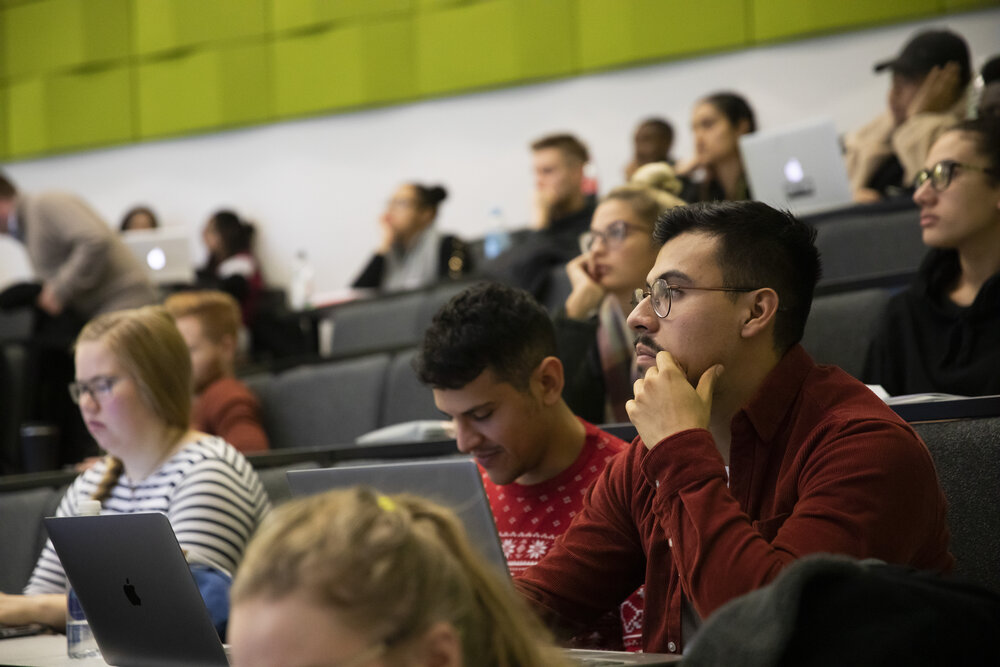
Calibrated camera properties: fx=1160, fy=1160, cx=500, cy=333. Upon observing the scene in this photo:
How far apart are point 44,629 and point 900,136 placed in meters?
2.94

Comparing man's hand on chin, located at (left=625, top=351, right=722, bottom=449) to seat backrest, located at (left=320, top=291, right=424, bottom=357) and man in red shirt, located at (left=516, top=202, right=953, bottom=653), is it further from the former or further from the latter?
seat backrest, located at (left=320, top=291, right=424, bottom=357)

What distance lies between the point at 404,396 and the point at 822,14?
10.4 feet

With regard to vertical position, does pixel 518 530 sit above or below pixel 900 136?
below

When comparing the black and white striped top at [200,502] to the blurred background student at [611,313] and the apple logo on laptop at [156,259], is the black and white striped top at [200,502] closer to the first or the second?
the blurred background student at [611,313]

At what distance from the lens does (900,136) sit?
12.2 ft

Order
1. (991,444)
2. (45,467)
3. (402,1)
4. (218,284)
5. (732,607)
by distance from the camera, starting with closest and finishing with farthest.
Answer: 1. (732,607)
2. (991,444)
3. (45,467)
4. (218,284)
5. (402,1)

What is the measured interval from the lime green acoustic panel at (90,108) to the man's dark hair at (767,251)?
20.7 feet

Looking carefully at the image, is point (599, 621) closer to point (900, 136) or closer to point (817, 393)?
point (817, 393)

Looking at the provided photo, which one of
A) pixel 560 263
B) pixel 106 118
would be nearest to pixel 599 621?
pixel 560 263

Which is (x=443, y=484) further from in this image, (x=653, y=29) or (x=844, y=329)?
(x=653, y=29)

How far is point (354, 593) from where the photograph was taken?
75 cm

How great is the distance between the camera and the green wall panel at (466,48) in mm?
6059

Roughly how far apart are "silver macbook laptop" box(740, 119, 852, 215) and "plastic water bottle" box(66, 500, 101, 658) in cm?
249

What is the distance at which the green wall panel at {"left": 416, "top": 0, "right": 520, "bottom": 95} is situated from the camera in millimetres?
6059
